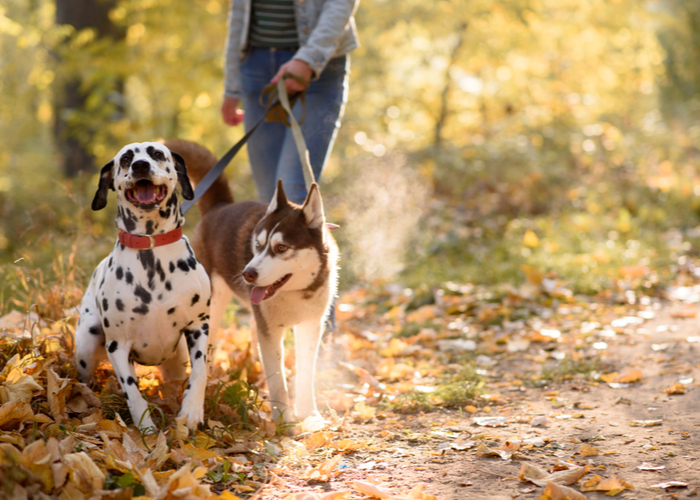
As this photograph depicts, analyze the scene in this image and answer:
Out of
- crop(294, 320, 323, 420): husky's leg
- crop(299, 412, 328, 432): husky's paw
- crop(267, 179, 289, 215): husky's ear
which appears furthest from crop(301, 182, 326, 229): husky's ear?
crop(299, 412, 328, 432): husky's paw

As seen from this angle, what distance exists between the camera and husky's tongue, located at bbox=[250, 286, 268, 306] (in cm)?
295

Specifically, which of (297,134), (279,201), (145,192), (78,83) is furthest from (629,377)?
(78,83)

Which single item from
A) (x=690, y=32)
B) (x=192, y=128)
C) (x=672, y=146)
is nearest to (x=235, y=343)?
(x=192, y=128)

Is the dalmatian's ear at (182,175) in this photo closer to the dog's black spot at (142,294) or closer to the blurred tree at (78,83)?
the dog's black spot at (142,294)

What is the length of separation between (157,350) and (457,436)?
1535 mm

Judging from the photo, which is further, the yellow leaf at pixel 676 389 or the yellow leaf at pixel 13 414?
the yellow leaf at pixel 676 389

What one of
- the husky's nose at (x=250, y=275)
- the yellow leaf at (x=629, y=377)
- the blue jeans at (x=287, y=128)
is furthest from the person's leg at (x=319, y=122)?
the yellow leaf at (x=629, y=377)

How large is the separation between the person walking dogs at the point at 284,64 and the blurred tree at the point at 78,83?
4.93 meters

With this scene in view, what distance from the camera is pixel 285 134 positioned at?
412cm

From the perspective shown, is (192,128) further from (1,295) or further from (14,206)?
(1,295)

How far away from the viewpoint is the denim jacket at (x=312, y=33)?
3650mm

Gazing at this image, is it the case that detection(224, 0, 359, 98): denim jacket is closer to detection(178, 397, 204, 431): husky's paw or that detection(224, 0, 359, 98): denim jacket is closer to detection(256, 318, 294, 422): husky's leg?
detection(256, 318, 294, 422): husky's leg

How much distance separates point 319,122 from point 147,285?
1741 mm

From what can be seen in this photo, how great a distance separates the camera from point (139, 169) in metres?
2.62
